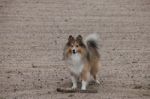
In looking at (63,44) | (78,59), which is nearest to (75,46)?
(78,59)

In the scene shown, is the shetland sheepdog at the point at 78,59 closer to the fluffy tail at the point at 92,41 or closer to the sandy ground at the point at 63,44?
the fluffy tail at the point at 92,41

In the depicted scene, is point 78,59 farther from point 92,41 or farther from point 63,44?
point 63,44

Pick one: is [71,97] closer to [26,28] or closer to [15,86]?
[15,86]

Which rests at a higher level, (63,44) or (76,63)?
(63,44)

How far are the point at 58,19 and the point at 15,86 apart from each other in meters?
9.17

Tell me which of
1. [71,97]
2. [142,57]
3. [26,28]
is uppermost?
[26,28]

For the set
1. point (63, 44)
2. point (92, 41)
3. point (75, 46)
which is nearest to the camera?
point (75, 46)

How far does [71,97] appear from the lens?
37.2 ft

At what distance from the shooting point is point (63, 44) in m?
17.4

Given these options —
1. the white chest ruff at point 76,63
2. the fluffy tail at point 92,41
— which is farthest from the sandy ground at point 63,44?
the fluffy tail at point 92,41

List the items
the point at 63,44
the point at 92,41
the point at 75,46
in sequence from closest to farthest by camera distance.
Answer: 1. the point at 75,46
2. the point at 92,41
3. the point at 63,44

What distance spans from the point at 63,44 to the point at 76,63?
5.47 metres

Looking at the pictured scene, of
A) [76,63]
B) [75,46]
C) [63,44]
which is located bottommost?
[76,63]

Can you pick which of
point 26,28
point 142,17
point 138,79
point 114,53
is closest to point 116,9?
point 142,17
